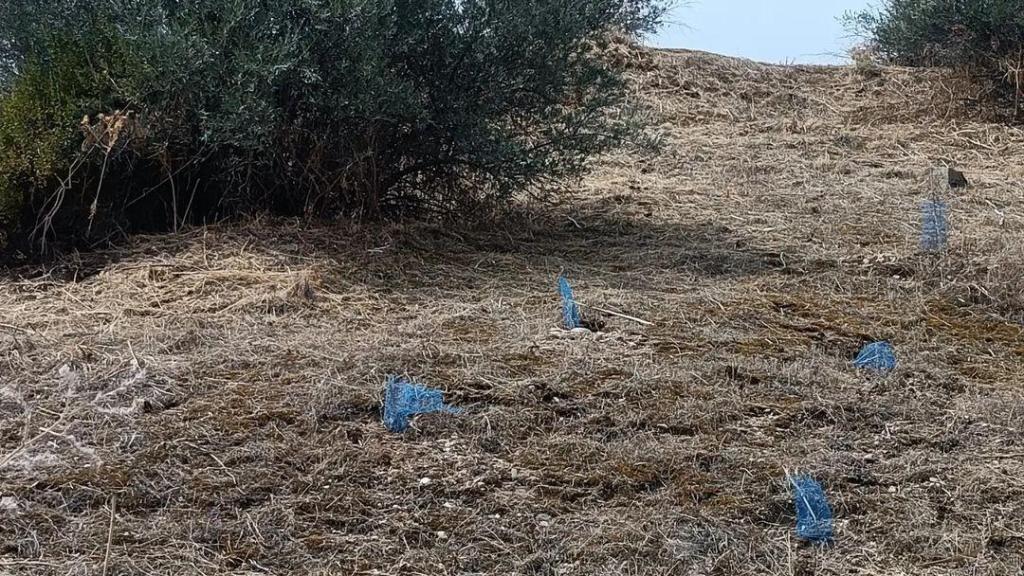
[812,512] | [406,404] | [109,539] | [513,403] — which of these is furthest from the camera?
[513,403]

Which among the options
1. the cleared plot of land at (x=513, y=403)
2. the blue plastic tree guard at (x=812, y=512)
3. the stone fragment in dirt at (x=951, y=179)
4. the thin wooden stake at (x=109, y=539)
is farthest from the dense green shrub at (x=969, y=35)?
the thin wooden stake at (x=109, y=539)

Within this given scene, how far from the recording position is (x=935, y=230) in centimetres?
514

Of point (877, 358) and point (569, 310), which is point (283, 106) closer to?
point (569, 310)

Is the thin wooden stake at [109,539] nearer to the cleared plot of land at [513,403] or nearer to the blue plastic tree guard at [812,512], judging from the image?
the cleared plot of land at [513,403]

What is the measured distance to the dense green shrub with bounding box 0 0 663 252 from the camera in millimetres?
4586

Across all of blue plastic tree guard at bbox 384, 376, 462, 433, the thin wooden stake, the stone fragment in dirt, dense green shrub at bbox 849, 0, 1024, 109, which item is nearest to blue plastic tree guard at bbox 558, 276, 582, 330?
blue plastic tree guard at bbox 384, 376, 462, 433

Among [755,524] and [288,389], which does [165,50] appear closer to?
[288,389]

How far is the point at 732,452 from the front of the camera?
312 centimetres

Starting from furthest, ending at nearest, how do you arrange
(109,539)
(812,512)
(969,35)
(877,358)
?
(969,35) → (877,358) → (812,512) → (109,539)

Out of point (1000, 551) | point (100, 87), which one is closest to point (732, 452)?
point (1000, 551)

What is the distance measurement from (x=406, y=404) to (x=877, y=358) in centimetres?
160

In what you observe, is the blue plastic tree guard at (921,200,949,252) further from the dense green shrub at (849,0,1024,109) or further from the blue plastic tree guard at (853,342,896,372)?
the dense green shrub at (849,0,1024,109)

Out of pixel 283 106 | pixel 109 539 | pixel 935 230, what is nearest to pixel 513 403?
pixel 109 539

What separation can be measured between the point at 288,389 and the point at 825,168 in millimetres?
4844
